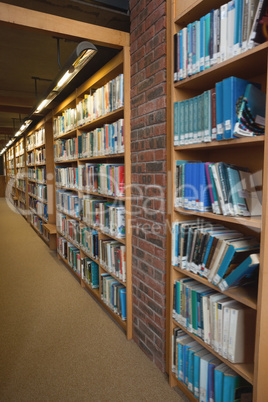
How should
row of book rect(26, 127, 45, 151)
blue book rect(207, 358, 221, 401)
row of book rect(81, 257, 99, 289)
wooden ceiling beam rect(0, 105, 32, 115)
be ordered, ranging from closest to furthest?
blue book rect(207, 358, 221, 401) < row of book rect(81, 257, 99, 289) < row of book rect(26, 127, 45, 151) < wooden ceiling beam rect(0, 105, 32, 115)

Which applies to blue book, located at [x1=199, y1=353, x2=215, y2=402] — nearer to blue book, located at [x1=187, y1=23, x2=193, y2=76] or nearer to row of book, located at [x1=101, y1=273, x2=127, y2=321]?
row of book, located at [x1=101, y1=273, x2=127, y2=321]

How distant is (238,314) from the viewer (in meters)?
1.26

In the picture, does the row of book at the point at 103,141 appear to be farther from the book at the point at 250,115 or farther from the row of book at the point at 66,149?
the book at the point at 250,115

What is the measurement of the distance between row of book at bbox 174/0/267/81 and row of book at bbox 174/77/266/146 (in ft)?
0.49

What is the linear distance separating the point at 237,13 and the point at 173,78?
0.48 m

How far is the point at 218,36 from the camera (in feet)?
4.14

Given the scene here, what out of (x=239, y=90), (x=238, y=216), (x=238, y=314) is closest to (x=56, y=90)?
(x=239, y=90)

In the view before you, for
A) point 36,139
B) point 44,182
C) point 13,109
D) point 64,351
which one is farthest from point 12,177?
point 64,351

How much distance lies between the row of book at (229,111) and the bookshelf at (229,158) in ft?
0.15

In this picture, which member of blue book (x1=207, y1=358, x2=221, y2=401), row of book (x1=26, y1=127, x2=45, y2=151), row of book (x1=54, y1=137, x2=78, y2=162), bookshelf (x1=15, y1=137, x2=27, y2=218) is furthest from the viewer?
bookshelf (x1=15, y1=137, x2=27, y2=218)

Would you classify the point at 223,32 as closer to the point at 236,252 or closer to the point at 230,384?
the point at 236,252

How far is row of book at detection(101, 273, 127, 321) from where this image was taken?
233 cm

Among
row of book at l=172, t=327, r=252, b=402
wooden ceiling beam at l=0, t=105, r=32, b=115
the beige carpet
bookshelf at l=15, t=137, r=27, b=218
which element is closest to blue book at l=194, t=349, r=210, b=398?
row of book at l=172, t=327, r=252, b=402

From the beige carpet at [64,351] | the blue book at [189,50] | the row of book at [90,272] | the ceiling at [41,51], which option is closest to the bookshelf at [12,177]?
the ceiling at [41,51]
